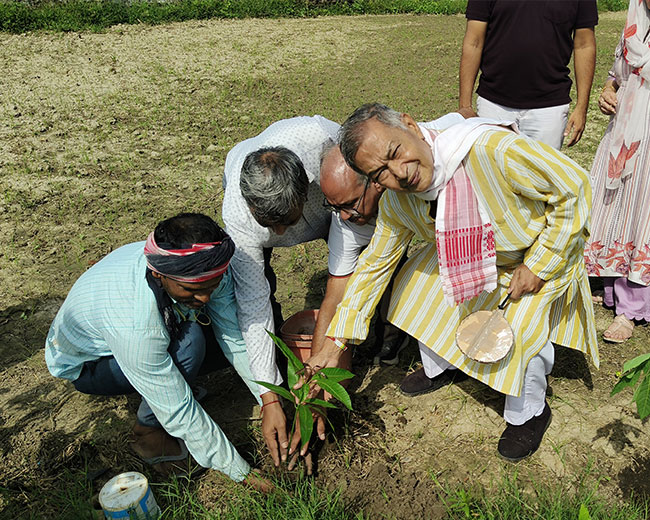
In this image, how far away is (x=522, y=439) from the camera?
2412 mm

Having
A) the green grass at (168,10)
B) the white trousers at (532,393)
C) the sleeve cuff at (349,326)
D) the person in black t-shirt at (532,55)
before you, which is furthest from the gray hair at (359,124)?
the green grass at (168,10)

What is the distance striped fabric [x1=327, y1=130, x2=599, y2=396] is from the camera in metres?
1.95

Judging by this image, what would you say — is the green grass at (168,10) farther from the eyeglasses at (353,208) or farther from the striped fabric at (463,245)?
the striped fabric at (463,245)

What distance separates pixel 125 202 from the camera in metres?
4.71

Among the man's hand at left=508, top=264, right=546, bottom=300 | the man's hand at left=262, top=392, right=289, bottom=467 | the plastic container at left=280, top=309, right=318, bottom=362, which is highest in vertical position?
the man's hand at left=508, top=264, right=546, bottom=300

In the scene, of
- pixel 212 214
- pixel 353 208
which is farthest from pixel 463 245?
pixel 212 214

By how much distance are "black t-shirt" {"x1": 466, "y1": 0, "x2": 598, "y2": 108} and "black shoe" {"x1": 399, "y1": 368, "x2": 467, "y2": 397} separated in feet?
4.87

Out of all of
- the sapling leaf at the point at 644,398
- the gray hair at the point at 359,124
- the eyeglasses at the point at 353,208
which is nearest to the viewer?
the sapling leaf at the point at 644,398

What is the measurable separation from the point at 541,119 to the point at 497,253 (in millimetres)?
1274

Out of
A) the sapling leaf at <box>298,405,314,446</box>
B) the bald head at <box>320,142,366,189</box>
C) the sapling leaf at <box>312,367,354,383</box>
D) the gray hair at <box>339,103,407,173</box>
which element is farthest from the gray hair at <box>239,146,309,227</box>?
the sapling leaf at <box>298,405,314,446</box>

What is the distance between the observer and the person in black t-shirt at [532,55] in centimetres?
305

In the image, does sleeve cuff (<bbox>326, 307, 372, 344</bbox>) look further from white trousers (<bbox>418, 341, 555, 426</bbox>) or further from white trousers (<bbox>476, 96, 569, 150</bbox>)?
white trousers (<bbox>476, 96, 569, 150</bbox>)

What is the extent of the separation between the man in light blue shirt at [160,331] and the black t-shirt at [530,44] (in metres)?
1.88

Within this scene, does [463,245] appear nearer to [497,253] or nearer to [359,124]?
[497,253]
